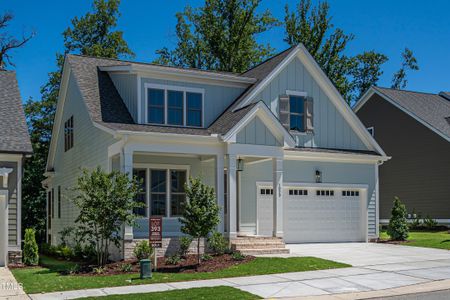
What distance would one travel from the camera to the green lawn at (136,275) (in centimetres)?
1433

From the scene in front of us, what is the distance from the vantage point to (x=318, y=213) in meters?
24.2

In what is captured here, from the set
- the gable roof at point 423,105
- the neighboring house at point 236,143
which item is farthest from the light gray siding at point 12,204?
the gable roof at point 423,105

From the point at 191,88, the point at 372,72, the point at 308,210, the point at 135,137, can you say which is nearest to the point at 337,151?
the point at 308,210

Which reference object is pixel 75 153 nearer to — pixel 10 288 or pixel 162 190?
pixel 162 190

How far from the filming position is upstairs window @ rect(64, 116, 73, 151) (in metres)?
26.4

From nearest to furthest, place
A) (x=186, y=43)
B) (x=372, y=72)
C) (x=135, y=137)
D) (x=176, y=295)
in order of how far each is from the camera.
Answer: (x=176, y=295), (x=135, y=137), (x=186, y=43), (x=372, y=72)

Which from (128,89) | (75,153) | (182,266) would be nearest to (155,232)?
(182,266)

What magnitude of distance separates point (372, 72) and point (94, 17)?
26.6 m

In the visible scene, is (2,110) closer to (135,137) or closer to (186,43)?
(135,137)

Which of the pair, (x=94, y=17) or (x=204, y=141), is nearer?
(x=204, y=141)

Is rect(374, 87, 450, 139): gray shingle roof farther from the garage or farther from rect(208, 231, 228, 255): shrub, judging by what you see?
rect(208, 231, 228, 255): shrub

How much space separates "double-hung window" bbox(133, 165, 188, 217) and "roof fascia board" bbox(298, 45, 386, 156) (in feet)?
23.6

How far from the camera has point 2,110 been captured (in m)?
21.8

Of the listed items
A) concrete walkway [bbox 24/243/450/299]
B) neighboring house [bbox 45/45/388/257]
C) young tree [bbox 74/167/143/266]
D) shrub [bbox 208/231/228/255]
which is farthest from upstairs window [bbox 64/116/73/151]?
concrete walkway [bbox 24/243/450/299]
